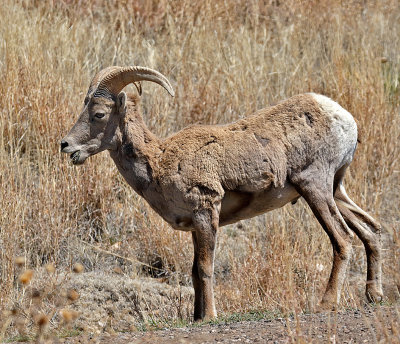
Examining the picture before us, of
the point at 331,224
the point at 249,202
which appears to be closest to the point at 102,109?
the point at 249,202

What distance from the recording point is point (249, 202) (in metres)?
Result: 6.77

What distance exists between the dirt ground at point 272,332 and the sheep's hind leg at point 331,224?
0.76 meters

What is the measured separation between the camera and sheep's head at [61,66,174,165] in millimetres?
6656

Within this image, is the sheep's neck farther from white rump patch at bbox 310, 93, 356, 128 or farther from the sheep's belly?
white rump patch at bbox 310, 93, 356, 128

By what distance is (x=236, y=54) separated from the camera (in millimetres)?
12141

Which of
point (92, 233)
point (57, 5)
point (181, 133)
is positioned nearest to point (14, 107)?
point (92, 233)

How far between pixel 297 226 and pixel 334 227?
292 cm

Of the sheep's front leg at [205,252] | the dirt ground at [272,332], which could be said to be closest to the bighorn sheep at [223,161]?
the sheep's front leg at [205,252]

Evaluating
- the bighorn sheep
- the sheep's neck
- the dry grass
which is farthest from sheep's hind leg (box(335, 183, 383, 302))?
the sheep's neck

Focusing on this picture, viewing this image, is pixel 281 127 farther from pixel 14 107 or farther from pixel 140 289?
pixel 14 107

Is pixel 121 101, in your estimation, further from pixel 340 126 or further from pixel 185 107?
pixel 185 107

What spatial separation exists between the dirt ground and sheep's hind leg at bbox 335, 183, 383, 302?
0.98 metres

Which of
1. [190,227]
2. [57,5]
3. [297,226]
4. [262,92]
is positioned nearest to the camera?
[190,227]

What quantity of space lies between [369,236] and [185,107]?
4.78 metres
